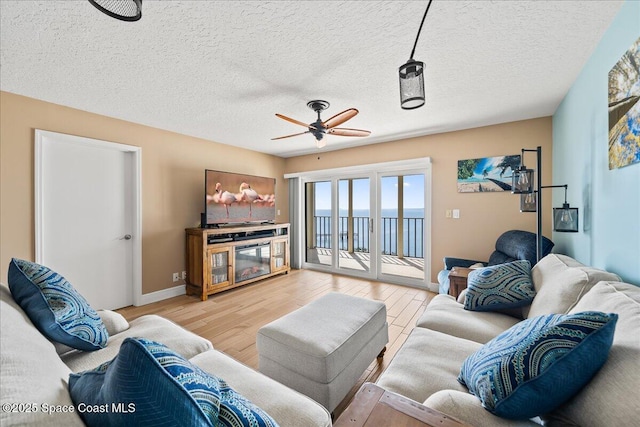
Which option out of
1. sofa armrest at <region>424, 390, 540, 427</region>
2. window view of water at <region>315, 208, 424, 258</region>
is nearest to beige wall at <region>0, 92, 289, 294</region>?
window view of water at <region>315, 208, 424, 258</region>

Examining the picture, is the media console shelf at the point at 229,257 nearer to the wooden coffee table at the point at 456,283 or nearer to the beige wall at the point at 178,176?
the beige wall at the point at 178,176

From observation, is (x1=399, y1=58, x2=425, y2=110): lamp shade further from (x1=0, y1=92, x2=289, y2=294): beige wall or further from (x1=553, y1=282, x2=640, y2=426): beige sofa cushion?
(x1=0, y1=92, x2=289, y2=294): beige wall

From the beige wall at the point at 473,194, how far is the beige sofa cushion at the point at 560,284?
181cm

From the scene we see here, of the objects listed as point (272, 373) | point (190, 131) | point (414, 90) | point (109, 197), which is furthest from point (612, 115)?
point (109, 197)

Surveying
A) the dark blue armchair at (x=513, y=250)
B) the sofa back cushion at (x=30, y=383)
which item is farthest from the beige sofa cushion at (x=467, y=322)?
the sofa back cushion at (x=30, y=383)

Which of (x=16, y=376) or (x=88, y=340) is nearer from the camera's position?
(x=16, y=376)

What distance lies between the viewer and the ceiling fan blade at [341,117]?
7.48ft

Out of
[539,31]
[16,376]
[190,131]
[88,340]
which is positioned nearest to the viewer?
[16,376]

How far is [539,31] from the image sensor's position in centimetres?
166

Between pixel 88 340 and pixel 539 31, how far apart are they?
10.7 feet

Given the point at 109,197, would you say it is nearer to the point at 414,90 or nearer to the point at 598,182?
the point at 414,90

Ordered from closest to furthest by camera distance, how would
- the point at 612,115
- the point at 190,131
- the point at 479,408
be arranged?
the point at 479,408
the point at 612,115
the point at 190,131

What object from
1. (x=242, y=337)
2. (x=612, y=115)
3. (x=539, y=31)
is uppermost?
(x=539, y=31)

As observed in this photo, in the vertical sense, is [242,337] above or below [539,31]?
below
